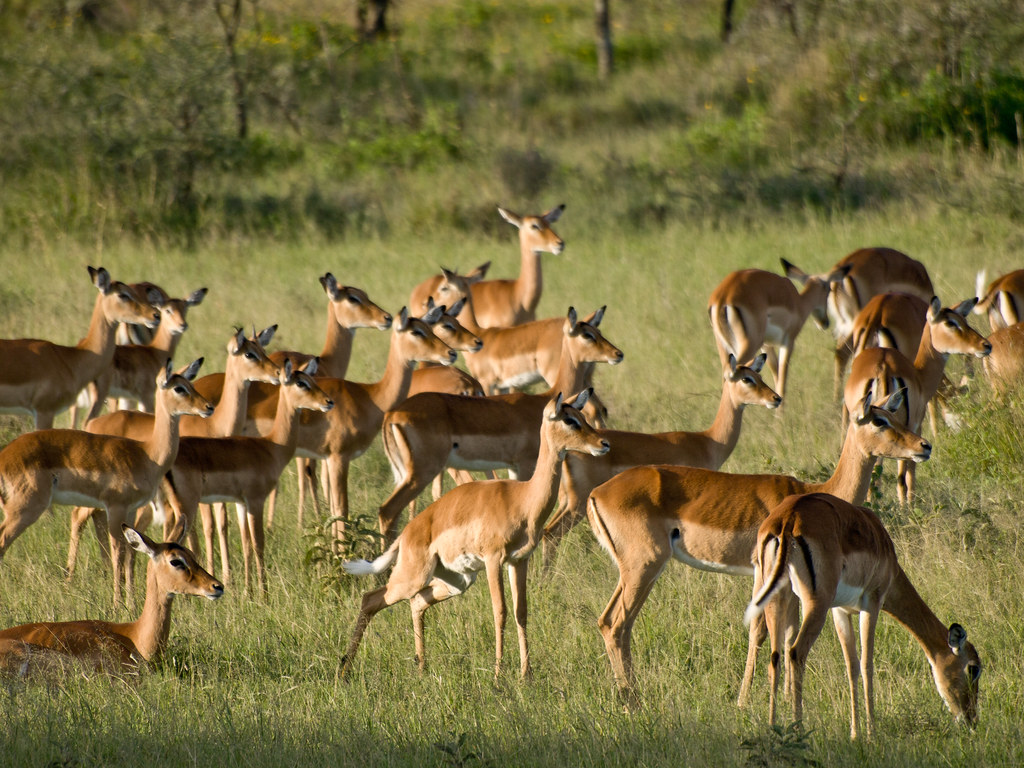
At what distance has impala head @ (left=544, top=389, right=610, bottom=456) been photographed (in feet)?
17.3

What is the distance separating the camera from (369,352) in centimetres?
1096

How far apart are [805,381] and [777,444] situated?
6.03ft

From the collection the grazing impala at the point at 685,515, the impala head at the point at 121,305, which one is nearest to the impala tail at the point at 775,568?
the grazing impala at the point at 685,515

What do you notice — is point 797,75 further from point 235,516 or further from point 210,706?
point 210,706

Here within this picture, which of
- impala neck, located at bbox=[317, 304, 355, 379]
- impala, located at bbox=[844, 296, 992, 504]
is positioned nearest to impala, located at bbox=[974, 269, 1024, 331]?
impala, located at bbox=[844, 296, 992, 504]

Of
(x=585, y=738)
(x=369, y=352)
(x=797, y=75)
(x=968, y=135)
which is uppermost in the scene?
(x=797, y=75)

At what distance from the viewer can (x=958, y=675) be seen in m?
4.48

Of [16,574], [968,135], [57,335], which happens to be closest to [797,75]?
[968,135]

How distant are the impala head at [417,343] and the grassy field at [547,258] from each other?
0.85 metres

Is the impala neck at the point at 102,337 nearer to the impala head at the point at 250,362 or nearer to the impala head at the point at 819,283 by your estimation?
the impala head at the point at 250,362

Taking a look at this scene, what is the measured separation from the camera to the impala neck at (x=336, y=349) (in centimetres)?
854

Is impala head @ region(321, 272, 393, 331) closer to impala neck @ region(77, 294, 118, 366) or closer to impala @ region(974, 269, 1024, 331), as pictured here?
impala neck @ region(77, 294, 118, 366)

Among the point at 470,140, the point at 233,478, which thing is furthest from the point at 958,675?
the point at 470,140

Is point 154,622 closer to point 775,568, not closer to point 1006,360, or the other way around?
point 775,568
